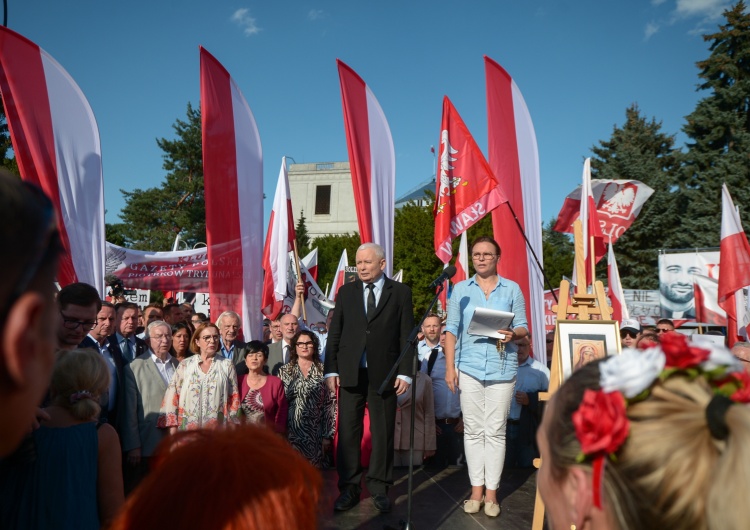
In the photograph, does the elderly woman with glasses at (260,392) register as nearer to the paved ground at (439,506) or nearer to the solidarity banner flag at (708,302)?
the paved ground at (439,506)

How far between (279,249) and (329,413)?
10.5 ft

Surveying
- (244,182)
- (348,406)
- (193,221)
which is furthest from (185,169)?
(348,406)

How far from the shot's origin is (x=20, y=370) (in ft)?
2.31

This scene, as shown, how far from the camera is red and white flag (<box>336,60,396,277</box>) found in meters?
7.62

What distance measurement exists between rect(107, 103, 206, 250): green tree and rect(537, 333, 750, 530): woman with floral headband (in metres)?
38.2

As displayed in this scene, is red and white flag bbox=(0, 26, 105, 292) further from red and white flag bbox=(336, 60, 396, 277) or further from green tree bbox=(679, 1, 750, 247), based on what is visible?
green tree bbox=(679, 1, 750, 247)

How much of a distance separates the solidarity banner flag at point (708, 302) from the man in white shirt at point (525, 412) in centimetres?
A: 930

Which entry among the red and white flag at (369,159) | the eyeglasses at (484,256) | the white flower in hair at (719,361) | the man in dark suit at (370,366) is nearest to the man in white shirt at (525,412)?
the red and white flag at (369,159)

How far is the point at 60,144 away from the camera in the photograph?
21.1 ft

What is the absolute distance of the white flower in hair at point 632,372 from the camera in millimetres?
1189

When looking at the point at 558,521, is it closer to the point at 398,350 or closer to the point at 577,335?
the point at 577,335

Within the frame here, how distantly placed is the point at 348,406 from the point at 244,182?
3.88 meters

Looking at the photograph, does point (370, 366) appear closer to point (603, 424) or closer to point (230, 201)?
point (230, 201)

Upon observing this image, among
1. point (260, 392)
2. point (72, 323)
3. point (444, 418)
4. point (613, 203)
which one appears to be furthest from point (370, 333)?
point (613, 203)
